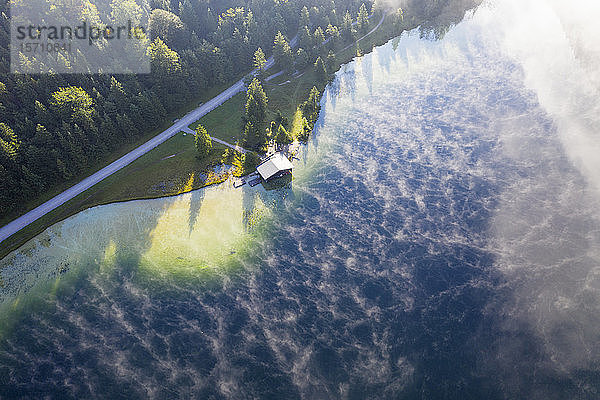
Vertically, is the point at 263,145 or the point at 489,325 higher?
the point at 263,145

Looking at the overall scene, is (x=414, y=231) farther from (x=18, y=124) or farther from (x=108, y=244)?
(x=18, y=124)

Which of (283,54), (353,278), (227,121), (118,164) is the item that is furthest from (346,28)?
(353,278)

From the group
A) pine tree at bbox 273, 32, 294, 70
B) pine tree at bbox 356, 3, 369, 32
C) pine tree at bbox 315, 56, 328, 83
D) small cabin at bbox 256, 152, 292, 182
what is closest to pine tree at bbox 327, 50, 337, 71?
pine tree at bbox 315, 56, 328, 83

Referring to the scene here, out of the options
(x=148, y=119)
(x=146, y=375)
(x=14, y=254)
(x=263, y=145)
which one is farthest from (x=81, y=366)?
(x=148, y=119)

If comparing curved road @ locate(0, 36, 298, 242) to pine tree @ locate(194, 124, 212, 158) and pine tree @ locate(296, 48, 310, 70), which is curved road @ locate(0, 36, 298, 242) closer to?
pine tree @ locate(194, 124, 212, 158)

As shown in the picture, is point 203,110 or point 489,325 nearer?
point 489,325

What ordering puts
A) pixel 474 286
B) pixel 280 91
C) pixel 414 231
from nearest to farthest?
pixel 474 286, pixel 414 231, pixel 280 91
